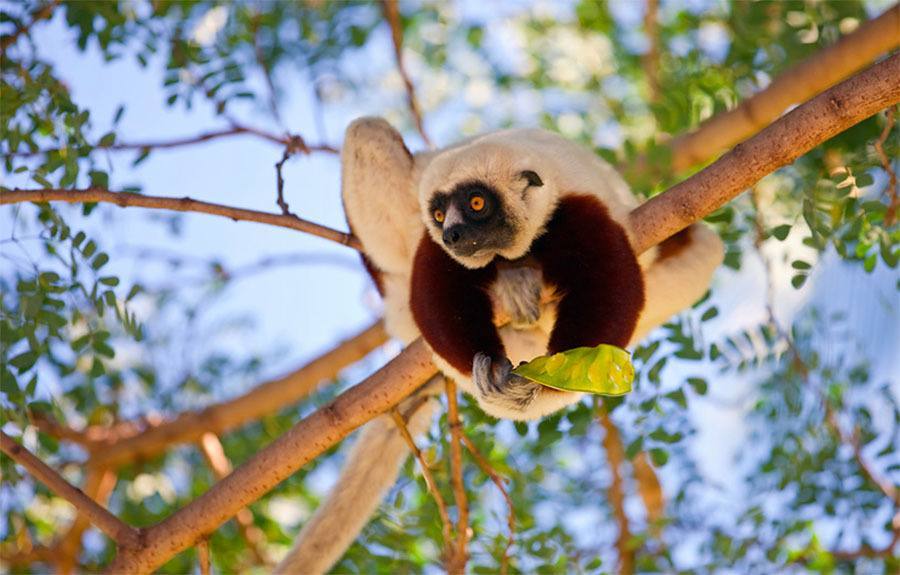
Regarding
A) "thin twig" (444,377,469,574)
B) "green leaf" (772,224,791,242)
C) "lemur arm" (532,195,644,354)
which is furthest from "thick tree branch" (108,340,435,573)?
"green leaf" (772,224,791,242)

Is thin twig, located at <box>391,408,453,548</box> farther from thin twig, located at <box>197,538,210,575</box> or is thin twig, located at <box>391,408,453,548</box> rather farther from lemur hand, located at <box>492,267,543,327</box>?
thin twig, located at <box>197,538,210,575</box>

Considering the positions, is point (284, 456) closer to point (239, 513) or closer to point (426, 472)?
point (426, 472)

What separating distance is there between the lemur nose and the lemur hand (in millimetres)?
371

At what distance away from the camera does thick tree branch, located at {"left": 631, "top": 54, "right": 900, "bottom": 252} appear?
3.22 meters

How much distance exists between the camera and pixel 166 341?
270 inches

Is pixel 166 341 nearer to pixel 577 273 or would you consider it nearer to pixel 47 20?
pixel 47 20

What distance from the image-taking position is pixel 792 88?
19.2 ft

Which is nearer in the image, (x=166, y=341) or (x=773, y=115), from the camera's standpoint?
(x=773, y=115)

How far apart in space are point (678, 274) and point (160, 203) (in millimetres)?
2175

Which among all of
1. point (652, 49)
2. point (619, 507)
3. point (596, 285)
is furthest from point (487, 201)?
point (652, 49)

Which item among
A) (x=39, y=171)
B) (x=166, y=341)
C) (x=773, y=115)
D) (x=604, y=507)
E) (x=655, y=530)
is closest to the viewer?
(x=39, y=171)

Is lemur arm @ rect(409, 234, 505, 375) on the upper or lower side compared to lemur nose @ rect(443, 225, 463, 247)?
lower

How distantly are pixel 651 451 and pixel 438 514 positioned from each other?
960 millimetres

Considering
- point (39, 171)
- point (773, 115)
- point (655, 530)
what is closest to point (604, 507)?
point (655, 530)
